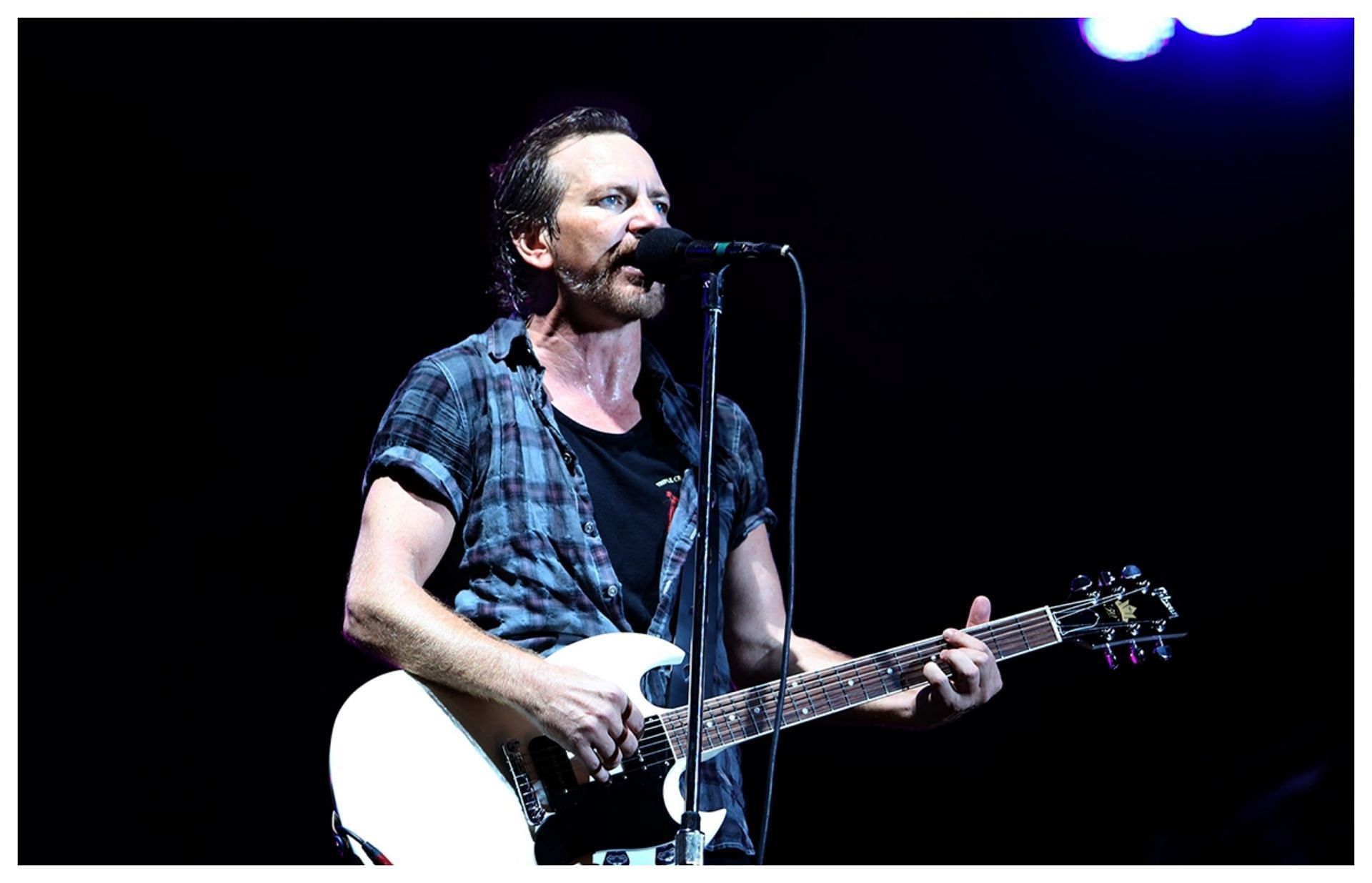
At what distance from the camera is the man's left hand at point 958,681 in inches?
94.5

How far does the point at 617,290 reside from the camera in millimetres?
2605

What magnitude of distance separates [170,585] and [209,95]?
47.3 inches

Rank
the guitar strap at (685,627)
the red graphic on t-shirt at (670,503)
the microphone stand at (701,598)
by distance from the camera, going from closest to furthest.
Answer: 1. the microphone stand at (701,598)
2. the guitar strap at (685,627)
3. the red graphic on t-shirt at (670,503)

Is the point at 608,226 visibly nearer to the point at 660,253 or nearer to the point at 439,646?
the point at 660,253

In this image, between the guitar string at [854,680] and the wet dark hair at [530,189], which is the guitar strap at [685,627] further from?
the wet dark hair at [530,189]

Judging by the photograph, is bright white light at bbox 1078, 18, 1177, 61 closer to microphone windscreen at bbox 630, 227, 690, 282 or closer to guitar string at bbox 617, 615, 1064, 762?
guitar string at bbox 617, 615, 1064, 762

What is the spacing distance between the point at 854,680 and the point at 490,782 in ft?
2.39

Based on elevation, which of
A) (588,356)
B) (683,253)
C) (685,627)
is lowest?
(685,627)

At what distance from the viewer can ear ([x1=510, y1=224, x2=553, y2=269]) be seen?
2.74 metres

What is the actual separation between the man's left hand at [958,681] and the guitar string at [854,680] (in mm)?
36

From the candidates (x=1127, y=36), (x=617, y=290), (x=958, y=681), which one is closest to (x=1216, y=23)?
(x=1127, y=36)

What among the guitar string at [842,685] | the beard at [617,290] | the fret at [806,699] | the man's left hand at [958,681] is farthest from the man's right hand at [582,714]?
the beard at [617,290]

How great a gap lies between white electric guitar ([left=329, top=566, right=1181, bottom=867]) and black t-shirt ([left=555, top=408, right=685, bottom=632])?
8.2 inches
